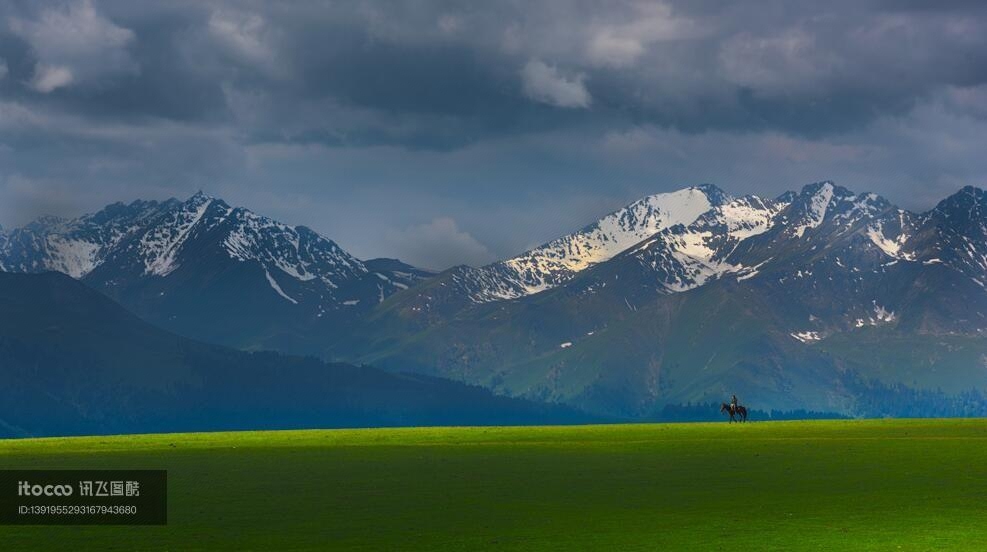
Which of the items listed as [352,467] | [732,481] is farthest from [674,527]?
[352,467]

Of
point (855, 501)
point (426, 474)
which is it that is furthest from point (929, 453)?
point (426, 474)

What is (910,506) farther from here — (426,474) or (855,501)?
(426,474)

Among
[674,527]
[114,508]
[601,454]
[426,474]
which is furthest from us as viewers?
[601,454]

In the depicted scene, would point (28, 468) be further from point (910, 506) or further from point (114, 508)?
point (910, 506)

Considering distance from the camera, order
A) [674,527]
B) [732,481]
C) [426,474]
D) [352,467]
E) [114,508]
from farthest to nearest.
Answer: [352,467]
[426,474]
[732,481]
[114,508]
[674,527]

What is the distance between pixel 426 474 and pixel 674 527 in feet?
103

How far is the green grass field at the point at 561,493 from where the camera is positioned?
200 feet

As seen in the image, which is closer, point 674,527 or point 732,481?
point 674,527

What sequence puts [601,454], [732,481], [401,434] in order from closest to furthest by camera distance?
[732,481]
[601,454]
[401,434]

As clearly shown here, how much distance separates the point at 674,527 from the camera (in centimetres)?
6450

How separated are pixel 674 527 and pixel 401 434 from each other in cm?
8856

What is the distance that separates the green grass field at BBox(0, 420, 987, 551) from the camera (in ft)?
200

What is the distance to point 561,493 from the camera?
79750mm

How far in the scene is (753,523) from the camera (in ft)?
214
